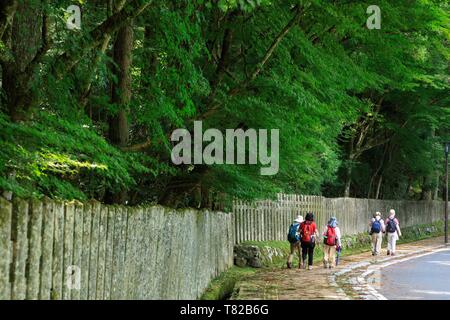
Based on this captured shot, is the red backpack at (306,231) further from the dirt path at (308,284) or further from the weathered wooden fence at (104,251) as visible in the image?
the weathered wooden fence at (104,251)

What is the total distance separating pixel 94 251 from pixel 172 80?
17.0 feet

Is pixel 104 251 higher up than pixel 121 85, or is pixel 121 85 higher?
pixel 121 85

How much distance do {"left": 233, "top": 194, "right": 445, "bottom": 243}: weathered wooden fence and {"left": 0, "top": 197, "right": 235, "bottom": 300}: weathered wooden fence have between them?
344 inches

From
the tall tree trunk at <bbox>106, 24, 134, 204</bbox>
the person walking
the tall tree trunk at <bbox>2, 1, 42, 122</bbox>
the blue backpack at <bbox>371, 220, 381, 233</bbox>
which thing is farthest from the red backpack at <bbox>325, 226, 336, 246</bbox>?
the tall tree trunk at <bbox>2, 1, 42, 122</bbox>

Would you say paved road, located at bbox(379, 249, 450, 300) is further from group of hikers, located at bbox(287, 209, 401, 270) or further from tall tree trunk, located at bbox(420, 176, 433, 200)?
tall tree trunk, located at bbox(420, 176, 433, 200)

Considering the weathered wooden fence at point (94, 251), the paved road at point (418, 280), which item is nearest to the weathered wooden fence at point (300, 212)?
the paved road at point (418, 280)

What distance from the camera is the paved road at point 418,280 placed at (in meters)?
13.8

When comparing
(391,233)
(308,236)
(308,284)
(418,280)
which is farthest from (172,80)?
(391,233)

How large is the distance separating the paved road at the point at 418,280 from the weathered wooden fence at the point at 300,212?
4.12 m

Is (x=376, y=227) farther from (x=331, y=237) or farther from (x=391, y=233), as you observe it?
(x=331, y=237)

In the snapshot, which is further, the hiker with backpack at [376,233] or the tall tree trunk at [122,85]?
the hiker with backpack at [376,233]

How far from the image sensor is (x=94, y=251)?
7250 mm

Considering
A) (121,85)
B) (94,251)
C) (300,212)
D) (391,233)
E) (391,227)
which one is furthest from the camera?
(391,227)

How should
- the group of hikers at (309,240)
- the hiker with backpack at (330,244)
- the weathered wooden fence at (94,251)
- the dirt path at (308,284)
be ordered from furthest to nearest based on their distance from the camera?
1. the hiker with backpack at (330,244)
2. the group of hikers at (309,240)
3. the dirt path at (308,284)
4. the weathered wooden fence at (94,251)
